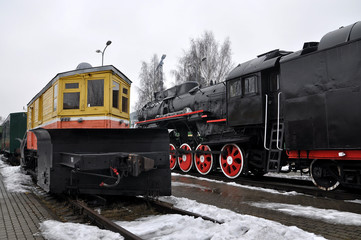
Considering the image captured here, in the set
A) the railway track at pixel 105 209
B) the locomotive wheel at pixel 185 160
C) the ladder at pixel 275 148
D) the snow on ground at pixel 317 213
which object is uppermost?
the ladder at pixel 275 148

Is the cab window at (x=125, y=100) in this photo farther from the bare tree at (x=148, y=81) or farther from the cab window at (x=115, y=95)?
the bare tree at (x=148, y=81)

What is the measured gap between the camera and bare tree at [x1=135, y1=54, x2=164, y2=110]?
32281 millimetres

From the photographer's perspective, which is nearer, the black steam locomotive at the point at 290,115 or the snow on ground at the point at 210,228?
the snow on ground at the point at 210,228

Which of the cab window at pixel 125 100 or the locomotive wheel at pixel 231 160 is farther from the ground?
the cab window at pixel 125 100

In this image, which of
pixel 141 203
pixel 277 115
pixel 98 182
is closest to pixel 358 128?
pixel 277 115

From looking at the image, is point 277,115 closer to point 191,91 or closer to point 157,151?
point 157,151

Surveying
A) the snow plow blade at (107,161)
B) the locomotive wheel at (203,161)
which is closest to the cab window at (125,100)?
the snow plow blade at (107,161)

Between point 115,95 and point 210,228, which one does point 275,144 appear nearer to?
point 115,95

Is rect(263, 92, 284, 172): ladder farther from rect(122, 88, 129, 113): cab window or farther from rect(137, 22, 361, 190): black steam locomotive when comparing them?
rect(122, 88, 129, 113): cab window

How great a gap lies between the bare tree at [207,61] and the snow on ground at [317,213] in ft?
68.9

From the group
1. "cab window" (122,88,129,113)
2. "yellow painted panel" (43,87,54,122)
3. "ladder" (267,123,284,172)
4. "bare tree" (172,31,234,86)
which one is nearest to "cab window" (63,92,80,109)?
"yellow painted panel" (43,87,54,122)

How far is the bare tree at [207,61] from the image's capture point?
86.5 ft

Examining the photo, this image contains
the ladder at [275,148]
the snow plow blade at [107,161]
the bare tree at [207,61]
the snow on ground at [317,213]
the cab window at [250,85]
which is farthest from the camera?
the bare tree at [207,61]

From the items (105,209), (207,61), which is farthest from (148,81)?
(105,209)
